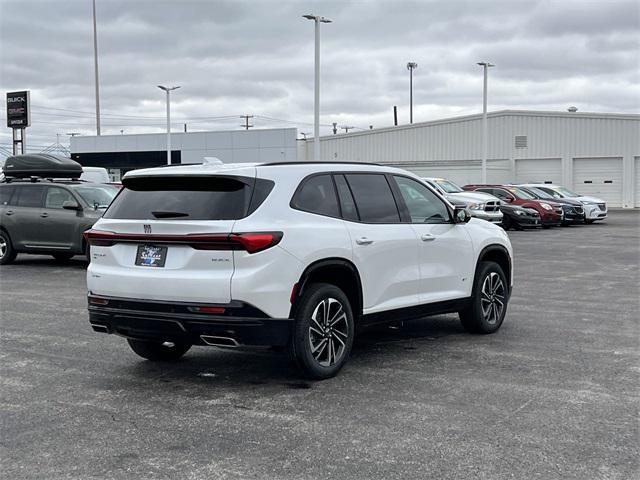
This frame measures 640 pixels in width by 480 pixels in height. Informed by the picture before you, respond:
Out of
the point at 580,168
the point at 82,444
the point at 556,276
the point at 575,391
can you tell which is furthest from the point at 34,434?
the point at 580,168

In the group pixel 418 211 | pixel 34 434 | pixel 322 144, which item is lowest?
pixel 34 434

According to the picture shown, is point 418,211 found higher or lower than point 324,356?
higher

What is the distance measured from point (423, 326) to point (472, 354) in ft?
4.99

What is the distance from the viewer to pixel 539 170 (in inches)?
1966

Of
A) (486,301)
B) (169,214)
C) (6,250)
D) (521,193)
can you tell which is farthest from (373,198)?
(521,193)

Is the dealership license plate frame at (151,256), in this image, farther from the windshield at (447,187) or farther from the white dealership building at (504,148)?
the white dealership building at (504,148)

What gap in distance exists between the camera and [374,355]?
7.35 m

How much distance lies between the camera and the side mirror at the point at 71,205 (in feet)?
49.8

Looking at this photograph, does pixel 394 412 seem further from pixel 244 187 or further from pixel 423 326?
pixel 423 326

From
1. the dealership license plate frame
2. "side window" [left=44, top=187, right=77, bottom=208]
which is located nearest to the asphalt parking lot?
the dealership license plate frame

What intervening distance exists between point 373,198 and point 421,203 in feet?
2.51

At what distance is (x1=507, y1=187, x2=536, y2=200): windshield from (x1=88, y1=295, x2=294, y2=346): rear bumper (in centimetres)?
2549

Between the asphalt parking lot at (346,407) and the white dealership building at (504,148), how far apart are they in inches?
1606

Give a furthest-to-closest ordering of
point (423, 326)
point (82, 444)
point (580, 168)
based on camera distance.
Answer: point (580, 168)
point (423, 326)
point (82, 444)
